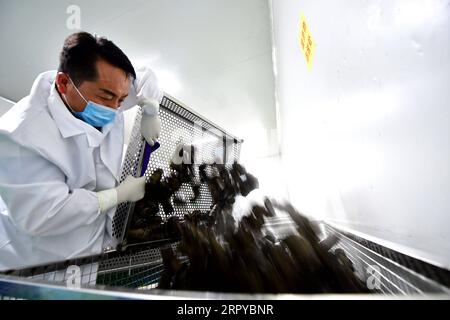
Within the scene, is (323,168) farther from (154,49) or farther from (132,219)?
(154,49)

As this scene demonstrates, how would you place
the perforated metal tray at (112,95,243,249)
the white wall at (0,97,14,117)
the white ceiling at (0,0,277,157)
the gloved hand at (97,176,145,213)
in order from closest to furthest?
1. the gloved hand at (97,176,145,213)
2. the perforated metal tray at (112,95,243,249)
3. the white ceiling at (0,0,277,157)
4. the white wall at (0,97,14,117)

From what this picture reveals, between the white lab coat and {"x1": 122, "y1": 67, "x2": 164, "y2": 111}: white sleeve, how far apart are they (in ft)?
1.27

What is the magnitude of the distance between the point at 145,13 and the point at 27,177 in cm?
156

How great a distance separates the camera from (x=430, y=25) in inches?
11.7

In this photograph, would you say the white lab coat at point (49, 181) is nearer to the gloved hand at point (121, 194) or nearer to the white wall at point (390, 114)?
the gloved hand at point (121, 194)

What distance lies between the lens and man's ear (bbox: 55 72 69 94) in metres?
0.94

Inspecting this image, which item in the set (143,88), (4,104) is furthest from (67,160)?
(4,104)

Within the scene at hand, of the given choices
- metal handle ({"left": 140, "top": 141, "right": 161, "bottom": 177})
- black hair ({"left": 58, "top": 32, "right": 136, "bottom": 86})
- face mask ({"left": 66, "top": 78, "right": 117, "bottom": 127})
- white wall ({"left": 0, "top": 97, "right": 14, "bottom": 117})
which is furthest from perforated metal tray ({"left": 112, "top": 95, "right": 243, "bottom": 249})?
white wall ({"left": 0, "top": 97, "right": 14, "bottom": 117})

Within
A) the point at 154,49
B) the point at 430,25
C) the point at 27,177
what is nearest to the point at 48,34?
the point at 154,49

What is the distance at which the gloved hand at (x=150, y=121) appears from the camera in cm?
95

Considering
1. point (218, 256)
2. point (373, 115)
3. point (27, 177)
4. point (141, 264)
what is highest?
point (373, 115)

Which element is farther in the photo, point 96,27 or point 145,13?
point 96,27

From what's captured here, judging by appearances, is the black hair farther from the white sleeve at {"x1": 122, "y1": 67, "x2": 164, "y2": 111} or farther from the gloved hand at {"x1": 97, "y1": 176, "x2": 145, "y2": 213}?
the gloved hand at {"x1": 97, "y1": 176, "x2": 145, "y2": 213}

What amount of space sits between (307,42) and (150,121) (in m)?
0.86
